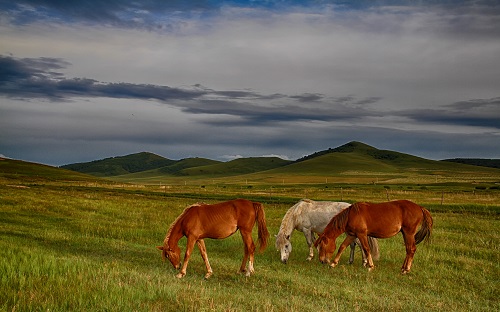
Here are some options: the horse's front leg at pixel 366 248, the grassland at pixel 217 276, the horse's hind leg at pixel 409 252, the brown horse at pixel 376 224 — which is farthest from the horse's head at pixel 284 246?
the horse's hind leg at pixel 409 252

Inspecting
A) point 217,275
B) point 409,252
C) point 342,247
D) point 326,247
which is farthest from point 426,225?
point 217,275

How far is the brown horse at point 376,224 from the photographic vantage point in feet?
43.5

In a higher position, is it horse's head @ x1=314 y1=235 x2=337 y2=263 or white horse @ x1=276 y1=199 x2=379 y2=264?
white horse @ x1=276 y1=199 x2=379 y2=264

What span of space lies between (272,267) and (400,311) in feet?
18.2

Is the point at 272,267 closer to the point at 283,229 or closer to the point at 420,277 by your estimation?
the point at 283,229

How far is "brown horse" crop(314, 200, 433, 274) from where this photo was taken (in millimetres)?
13250

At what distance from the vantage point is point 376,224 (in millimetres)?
13281

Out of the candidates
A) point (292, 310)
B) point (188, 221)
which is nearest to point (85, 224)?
point (188, 221)

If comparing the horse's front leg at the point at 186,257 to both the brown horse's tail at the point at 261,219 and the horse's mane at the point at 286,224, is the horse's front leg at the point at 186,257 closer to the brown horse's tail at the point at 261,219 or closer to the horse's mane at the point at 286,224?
the brown horse's tail at the point at 261,219

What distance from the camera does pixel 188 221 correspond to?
11.5m

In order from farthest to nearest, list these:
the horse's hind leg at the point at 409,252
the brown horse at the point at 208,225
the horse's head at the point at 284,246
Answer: the horse's head at the point at 284,246
the horse's hind leg at the point at 409,252
the brown horse at the point at 208,225

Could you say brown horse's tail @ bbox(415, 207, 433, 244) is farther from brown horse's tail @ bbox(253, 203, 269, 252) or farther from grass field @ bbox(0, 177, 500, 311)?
Answer: brown horse's tail @ bbox(253, 203, 269, 252)

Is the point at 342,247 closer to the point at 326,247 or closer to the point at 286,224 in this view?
the point at 326,247

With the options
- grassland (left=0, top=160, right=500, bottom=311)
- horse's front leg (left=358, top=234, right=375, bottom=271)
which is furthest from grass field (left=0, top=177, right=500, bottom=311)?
horse's front leg (left=358, top=234, right=375, bottom=271)
